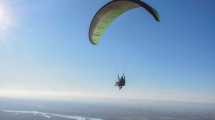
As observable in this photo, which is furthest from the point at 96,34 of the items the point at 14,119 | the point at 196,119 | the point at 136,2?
the point at 196,119

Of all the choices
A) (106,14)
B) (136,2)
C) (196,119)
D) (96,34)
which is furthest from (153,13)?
(196,119)

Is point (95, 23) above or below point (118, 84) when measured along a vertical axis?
above

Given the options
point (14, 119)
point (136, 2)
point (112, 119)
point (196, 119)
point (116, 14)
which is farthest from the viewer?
point (196, 119)

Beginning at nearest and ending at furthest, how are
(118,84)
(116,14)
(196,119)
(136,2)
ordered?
1. (136,2)
2. (116,14)
3. (118,84)
4. (196,119)

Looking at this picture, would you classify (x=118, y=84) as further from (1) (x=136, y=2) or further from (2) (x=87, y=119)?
(2) (x=87, y=119)

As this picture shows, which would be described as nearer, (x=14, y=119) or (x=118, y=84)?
(x=118, y=84)

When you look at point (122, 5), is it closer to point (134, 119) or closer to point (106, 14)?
point (106, 14)
